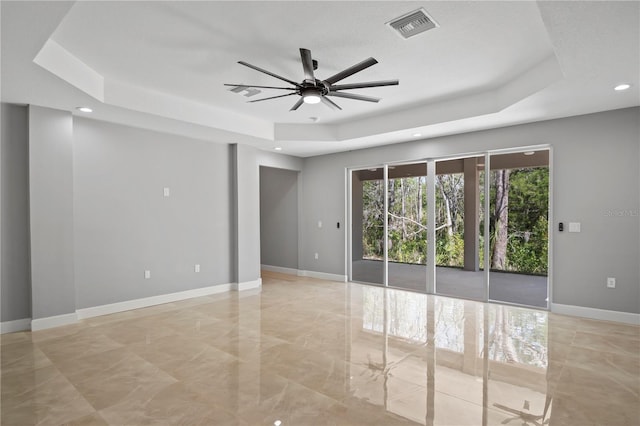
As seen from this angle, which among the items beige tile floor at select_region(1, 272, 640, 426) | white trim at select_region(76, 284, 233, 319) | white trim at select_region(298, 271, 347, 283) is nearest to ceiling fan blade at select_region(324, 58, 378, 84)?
beige tile floor at select_region(1, 272, 640, 426)

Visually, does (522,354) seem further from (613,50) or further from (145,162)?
(145,162)

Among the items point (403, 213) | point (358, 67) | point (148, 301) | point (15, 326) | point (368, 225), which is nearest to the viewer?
point (358, 67)

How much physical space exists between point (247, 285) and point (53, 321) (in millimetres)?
3023

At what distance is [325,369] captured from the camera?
3.08 m

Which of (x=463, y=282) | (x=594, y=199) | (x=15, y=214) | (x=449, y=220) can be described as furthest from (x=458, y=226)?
(x=15, y=214)

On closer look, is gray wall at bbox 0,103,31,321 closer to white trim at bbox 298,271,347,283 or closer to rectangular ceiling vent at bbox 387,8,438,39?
rectangular ceiling vent at bbox 387,8,438,39

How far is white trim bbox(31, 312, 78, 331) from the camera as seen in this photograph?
417 cm

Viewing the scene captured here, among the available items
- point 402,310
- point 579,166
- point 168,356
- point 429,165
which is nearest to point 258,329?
point 168,356

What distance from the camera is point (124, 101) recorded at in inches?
167

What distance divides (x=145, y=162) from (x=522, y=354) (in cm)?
563

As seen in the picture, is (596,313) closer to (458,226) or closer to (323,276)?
(458,226)

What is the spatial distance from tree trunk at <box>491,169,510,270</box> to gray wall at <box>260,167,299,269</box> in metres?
4.37

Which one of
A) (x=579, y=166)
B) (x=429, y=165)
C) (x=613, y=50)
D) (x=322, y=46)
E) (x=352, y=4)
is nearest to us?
(x=352, y=4)

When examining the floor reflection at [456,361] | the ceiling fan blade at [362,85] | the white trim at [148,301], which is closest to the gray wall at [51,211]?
the white trim at [148,301]
